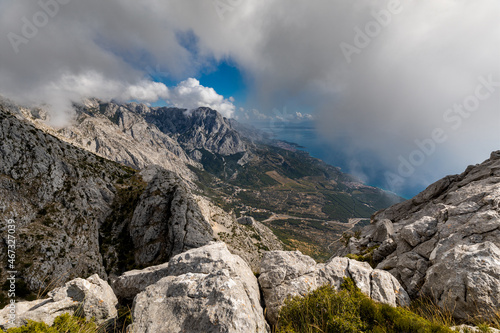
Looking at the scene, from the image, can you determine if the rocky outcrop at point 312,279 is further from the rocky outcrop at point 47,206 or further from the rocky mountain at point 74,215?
the rocky outcrop at point 47,206

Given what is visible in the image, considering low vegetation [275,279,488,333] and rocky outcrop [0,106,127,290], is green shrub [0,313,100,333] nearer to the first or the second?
low vegetation [275,279,488,333]

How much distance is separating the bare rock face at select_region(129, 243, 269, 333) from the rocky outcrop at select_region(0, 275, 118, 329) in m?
2.32

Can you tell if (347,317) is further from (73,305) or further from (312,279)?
(73,305)

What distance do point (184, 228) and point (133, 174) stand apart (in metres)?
51.0

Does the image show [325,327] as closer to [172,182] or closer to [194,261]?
[194,261]

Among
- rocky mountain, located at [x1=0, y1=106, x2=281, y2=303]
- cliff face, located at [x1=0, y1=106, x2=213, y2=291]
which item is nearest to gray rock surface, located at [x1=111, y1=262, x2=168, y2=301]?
cliff face, located at [x1=0, y1=106, x2=213, y2=291]

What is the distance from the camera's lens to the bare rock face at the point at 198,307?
7395 millimetres

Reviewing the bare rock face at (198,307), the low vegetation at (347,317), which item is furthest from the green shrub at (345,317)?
the bare rock face at (198,307)

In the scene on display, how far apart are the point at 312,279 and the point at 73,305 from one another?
1330 centimetres

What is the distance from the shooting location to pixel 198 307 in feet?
26.5

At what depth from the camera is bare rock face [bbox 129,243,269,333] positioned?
24.3 ft

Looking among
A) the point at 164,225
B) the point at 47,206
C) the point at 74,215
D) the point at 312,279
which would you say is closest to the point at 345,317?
the point at 312,279

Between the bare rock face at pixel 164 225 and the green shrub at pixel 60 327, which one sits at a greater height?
the bare rock face at pixel 164 225

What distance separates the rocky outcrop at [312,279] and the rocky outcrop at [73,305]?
29.2ft
